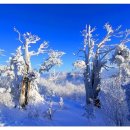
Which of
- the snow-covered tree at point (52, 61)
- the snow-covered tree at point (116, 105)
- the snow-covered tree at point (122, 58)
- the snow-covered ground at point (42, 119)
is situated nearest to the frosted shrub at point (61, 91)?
the snow-covered tree at point (122, 58)

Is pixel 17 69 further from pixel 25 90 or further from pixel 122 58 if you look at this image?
pixel 122 58

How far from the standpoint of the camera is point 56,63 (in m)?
27.8

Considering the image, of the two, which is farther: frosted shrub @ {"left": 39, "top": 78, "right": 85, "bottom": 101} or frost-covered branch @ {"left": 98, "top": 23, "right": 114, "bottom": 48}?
frosted shrub @ {"left": 39, "top": 78, "right": 85, "bottom": 101}

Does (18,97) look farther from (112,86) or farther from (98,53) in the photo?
(112,86)

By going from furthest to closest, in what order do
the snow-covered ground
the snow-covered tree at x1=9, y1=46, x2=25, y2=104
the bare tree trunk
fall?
the snow-covered tree at x1=9, y1=46, x2=25, y2=104
the bare tree trunk
the snow-covered ground

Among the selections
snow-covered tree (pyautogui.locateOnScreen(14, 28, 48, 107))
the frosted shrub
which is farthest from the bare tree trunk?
the frosted shrub

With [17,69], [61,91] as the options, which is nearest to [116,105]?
[17,69]

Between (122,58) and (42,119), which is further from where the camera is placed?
(122,58)

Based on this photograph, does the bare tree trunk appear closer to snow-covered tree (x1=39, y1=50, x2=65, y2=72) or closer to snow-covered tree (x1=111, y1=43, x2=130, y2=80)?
snow-covered tree (x1=39, y1=50, x2=65, y2=72)

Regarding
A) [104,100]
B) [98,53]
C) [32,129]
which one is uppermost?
[98,53]

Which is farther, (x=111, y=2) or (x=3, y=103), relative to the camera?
(x=3, y=103)

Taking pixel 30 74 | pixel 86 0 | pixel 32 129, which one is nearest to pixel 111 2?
pixel 86 0

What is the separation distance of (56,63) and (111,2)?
9919 millimetres

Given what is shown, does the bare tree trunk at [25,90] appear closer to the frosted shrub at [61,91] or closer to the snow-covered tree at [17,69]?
the snow-covered tree at [17,69]
